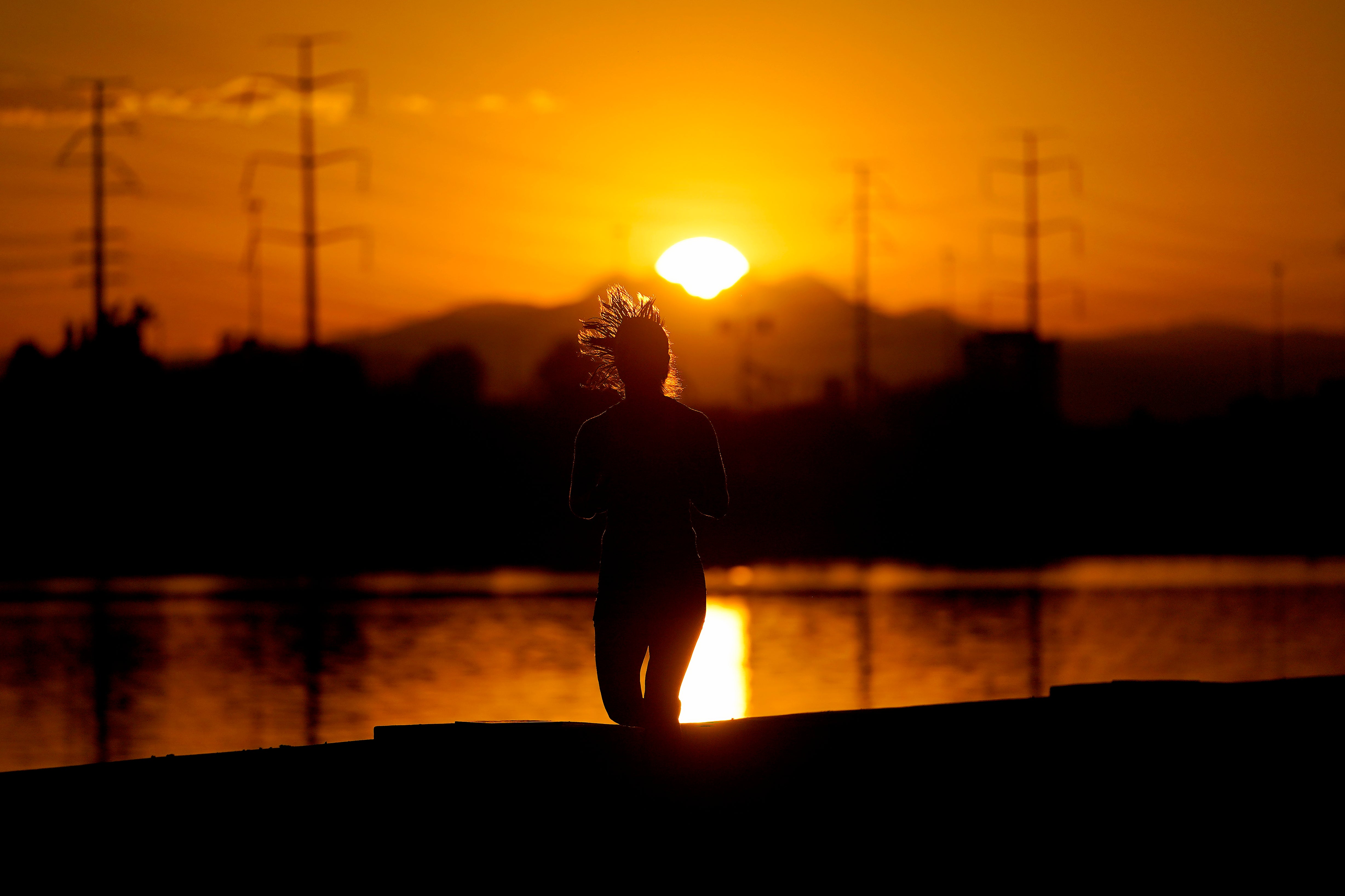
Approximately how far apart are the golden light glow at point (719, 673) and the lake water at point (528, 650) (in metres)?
0.07

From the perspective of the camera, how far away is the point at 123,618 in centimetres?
3098

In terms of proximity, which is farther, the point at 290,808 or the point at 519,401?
the point at 519,401

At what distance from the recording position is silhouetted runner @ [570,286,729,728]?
598 centimetres

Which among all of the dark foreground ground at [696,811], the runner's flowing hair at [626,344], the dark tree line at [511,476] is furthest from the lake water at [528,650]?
the dark tree line at [511,476]

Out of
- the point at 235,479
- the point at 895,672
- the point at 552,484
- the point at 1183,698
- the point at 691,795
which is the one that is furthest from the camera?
the point at 552,484

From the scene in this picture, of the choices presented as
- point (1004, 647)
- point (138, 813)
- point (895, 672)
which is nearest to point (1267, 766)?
point (138, 813)

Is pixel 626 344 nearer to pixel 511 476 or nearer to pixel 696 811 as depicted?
pixel 696 811

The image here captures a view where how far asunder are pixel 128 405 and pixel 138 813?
7177cm

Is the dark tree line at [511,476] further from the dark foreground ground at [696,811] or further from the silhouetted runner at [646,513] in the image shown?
the silhouetted runner at [646,513]

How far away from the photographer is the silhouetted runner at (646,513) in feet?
19.6

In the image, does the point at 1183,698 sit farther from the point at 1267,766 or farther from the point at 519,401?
the point at 519,401

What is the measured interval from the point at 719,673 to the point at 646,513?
15.7 metres

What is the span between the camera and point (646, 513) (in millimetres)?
5977

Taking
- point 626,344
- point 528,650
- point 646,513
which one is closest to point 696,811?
point 646,513
